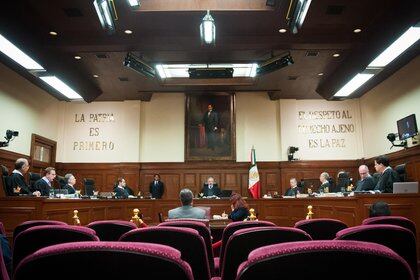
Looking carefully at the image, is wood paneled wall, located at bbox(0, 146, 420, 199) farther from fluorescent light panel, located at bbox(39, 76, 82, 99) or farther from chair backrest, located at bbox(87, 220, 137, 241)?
chair backrest, located at bbox(87, 220, 137, 241)

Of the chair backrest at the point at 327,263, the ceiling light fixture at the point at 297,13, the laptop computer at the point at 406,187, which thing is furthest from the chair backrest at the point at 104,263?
the laptop computer at the point at 406,187

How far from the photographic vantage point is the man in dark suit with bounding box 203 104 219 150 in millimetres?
12141

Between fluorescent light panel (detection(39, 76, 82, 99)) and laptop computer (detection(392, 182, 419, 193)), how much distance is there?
814cm

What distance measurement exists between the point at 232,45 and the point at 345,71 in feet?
11.3

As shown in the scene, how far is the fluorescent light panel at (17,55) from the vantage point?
7.43 m

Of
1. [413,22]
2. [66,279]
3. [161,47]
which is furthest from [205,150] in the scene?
[66,279]

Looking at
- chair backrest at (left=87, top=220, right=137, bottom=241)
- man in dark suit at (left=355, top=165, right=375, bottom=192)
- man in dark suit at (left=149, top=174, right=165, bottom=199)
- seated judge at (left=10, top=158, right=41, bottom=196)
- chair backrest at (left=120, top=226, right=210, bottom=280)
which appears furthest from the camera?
man in dark suit at (left=149, top=174, right=165, bottom=199)

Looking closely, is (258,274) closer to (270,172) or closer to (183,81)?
(183,81)

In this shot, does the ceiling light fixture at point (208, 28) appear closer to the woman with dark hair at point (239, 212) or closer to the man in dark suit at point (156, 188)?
the woman with dark hair at point (239, 212)

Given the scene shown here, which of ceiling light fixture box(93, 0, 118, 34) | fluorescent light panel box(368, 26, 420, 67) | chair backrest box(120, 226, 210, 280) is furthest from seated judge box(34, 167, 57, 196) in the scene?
fluorescent light panel box(368, 26, 420, 67)

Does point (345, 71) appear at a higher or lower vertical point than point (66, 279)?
higher

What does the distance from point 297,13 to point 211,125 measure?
650cm

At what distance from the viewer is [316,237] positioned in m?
2.93

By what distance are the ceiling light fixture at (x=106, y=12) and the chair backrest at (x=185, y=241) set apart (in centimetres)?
474
